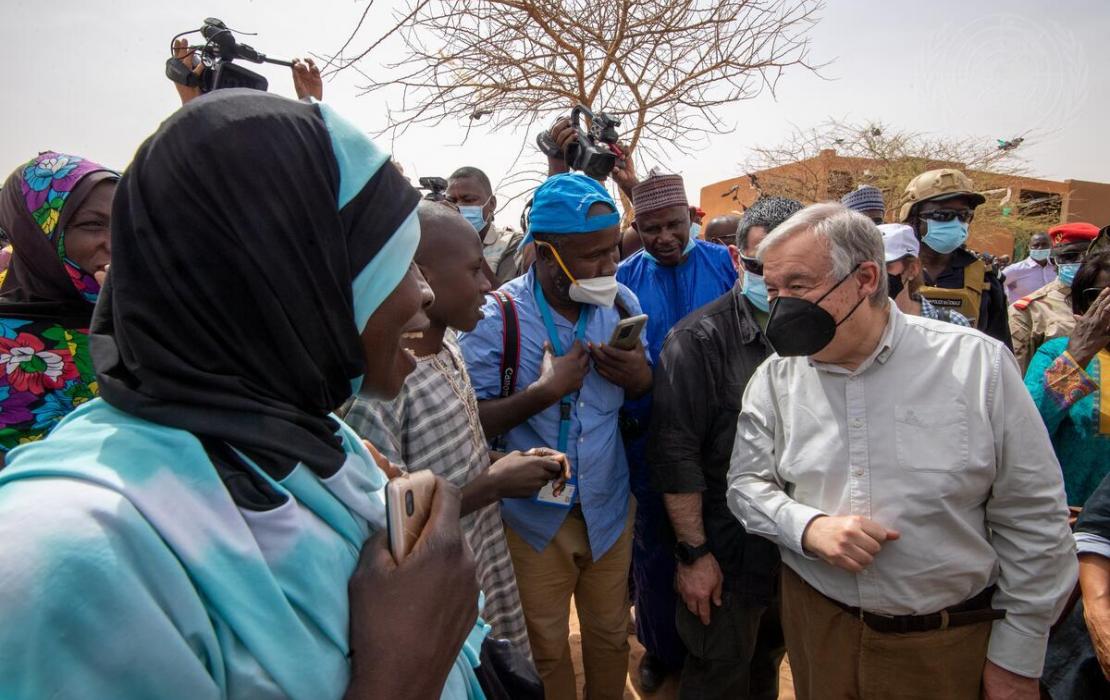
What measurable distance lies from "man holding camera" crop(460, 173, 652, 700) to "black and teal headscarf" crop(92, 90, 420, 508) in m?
1.47

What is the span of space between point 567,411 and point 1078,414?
7.38 feet

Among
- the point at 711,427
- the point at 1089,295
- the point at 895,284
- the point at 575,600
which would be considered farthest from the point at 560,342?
the point at 1089,295

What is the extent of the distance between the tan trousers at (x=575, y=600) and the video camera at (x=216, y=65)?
2.20m

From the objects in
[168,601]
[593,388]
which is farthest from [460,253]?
[168,601]

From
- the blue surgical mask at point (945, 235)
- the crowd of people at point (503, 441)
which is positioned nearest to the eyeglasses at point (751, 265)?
the crowd of people at point (503, 441)

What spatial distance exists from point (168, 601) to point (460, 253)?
165 cm

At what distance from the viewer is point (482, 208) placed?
530 centimetres

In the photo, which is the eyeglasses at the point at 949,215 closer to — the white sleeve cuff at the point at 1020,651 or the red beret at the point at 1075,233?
the white sleeve cuff at the point at 1020,651

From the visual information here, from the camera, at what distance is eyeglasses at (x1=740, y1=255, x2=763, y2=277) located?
2668 millimetres

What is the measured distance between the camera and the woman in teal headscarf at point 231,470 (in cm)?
62

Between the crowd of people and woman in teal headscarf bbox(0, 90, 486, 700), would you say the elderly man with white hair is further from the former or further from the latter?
woman in teal headscarf bbox(0, 90, 486, 700)

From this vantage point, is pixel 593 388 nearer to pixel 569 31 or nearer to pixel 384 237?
pixel 384 237

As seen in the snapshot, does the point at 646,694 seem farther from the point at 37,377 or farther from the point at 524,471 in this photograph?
the point at 37,377

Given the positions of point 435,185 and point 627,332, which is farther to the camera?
Answer: point 435,185
